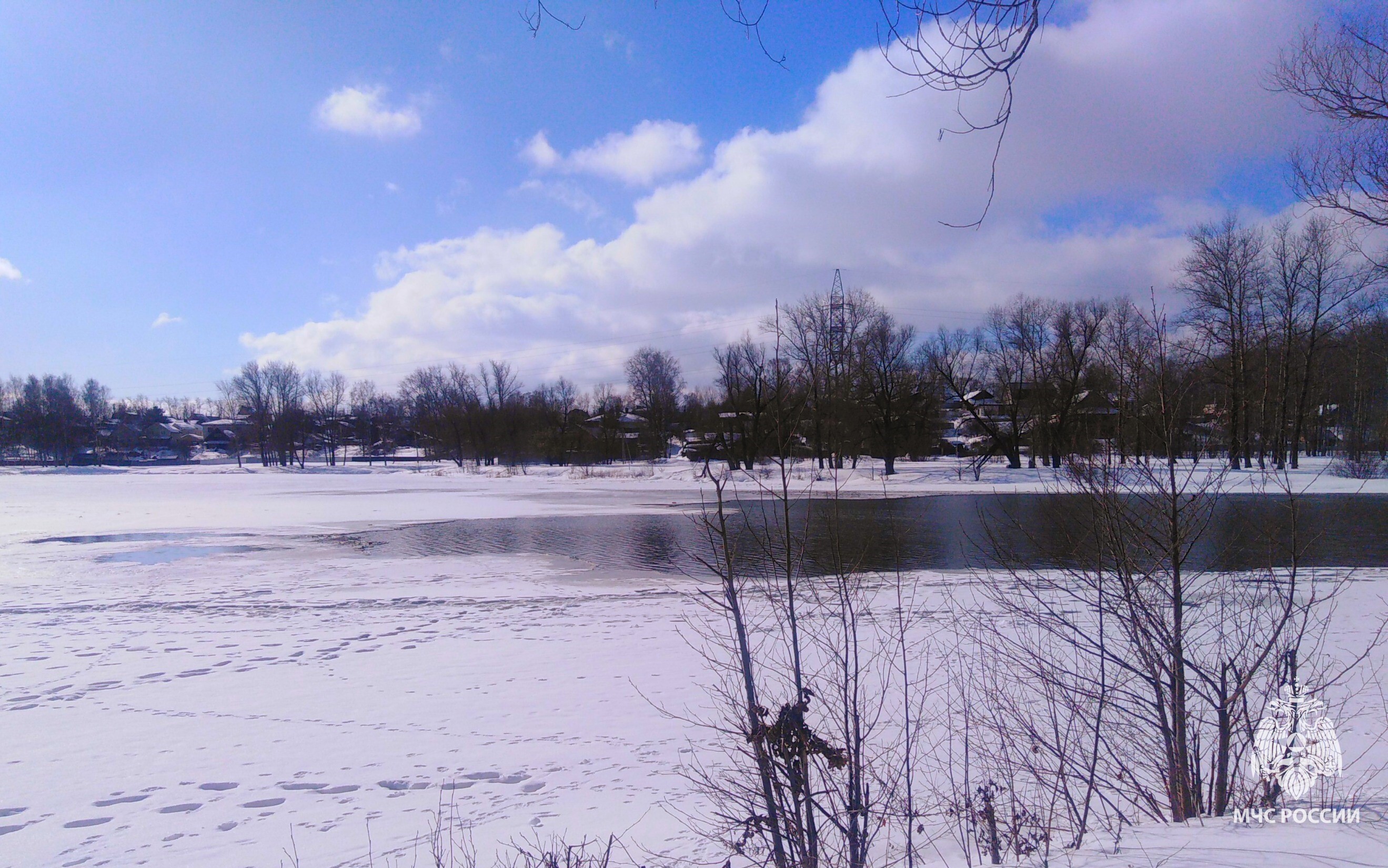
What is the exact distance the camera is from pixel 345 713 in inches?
289

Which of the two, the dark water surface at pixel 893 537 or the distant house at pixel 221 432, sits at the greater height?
the distant house at pixel 221 432

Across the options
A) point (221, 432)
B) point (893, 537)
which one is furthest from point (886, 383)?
point (221, 432)

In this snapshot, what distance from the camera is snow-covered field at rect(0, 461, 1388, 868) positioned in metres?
4.97

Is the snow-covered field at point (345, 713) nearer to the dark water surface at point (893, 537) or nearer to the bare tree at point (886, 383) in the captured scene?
the dark water surface at point (893, 537)

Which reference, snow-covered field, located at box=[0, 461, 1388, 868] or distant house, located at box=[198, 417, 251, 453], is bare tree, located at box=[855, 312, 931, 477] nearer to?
snow-covered field, located at box=[0, 461, 1388, 868]

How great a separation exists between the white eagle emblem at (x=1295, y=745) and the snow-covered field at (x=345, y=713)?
53.9 inches

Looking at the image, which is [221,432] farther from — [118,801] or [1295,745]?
[1295,745]

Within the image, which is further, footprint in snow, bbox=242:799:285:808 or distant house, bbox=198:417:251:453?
distant house, bbox=198:417:251:453

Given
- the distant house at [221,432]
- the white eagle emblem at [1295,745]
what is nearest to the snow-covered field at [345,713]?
the white eagle emblem at [1295,745]

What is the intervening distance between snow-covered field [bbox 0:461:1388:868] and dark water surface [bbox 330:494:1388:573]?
2.21 metres

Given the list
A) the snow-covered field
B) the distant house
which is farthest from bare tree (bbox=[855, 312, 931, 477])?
Answer: the distant house

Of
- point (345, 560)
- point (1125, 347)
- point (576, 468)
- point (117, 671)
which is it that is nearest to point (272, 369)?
point (576, 468)

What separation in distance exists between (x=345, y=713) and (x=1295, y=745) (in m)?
7.82

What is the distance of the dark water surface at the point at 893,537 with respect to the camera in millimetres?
14750
